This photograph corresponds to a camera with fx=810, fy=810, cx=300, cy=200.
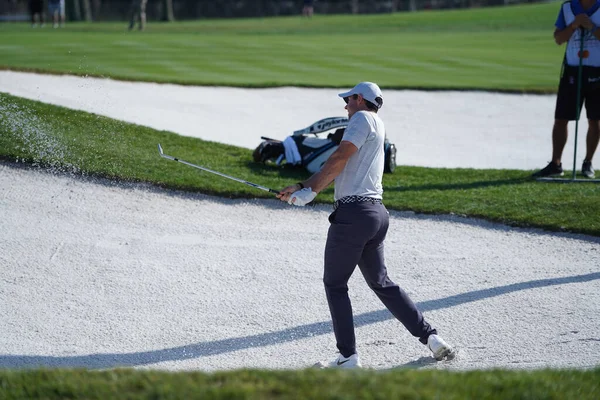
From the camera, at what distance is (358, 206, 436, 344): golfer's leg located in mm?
6141

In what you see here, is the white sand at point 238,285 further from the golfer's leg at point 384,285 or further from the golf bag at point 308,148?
the golf bag at point 308,148

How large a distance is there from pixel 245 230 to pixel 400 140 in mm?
6641

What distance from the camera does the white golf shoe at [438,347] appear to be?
6.30 meters

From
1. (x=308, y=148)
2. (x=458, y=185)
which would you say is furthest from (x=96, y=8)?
(x=458, y=185)

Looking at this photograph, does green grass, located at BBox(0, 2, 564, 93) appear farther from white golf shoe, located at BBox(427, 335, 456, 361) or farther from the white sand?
white golf shoe, located at BBox(427, 335, 456, 361)

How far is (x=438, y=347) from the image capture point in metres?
6.30

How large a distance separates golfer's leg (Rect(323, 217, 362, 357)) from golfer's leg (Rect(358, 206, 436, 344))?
0.17m

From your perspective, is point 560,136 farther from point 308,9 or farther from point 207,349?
point 308,9

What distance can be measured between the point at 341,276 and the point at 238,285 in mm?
2212

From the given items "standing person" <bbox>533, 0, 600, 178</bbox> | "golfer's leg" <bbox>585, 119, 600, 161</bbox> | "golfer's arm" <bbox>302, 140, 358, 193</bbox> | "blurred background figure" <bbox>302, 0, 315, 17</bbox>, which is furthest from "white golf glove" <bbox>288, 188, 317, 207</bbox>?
"blurred background figure" <bbox>302, 0, 315, 17</bbox>

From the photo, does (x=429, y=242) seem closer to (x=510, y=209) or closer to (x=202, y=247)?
(x=510, y=209)

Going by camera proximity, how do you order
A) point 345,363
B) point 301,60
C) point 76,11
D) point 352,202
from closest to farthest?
1. point 352,202
2. point 345,363
3. point 301,60
4. point 76,11

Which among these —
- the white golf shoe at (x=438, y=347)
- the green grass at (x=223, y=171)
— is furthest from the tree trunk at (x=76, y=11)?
the white golf shoe at (x=438, y=347)

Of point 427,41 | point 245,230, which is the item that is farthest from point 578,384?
point 427,41
